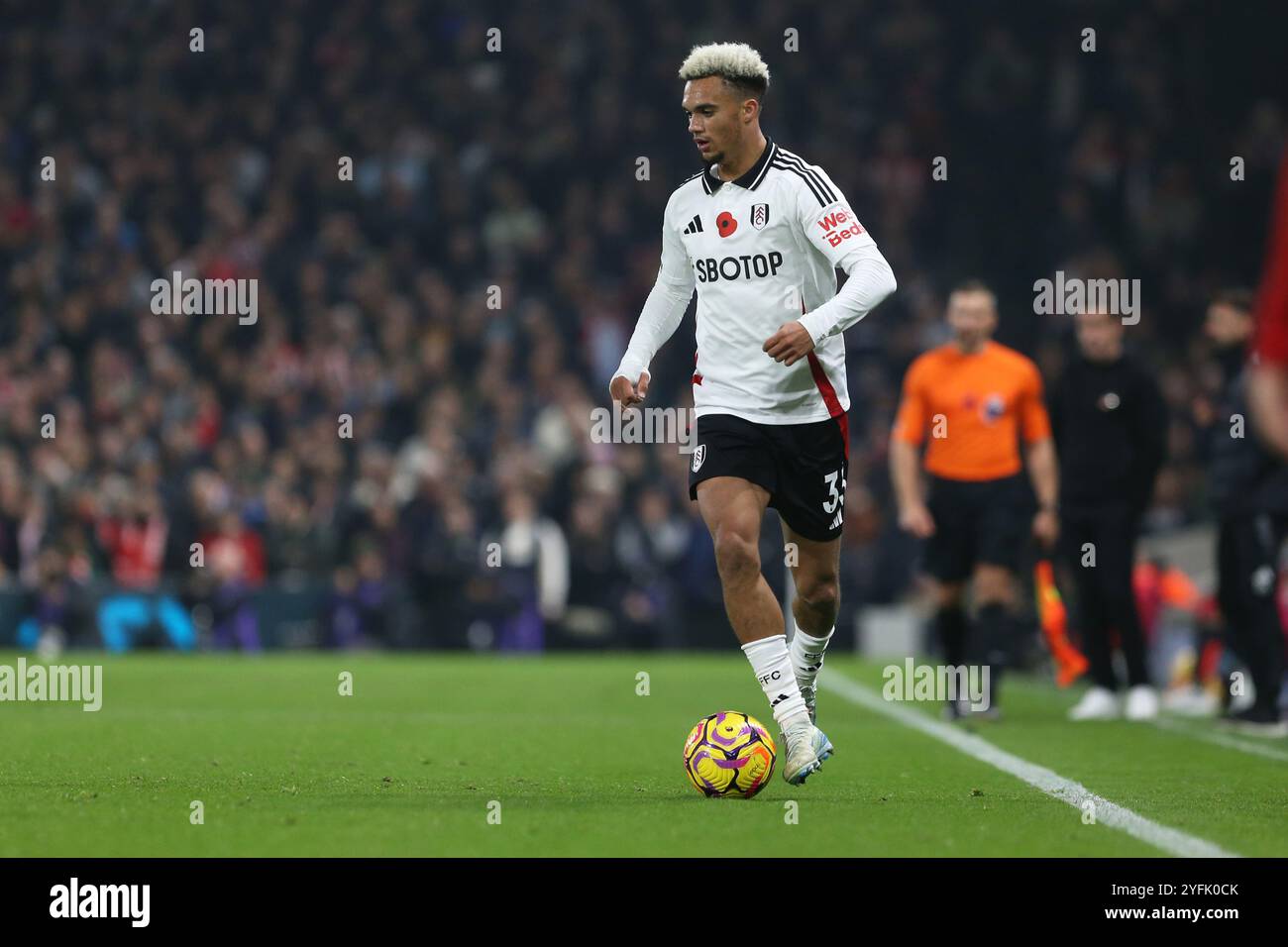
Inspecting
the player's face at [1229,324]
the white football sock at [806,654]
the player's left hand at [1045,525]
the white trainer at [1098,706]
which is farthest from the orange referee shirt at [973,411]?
the white football sock at [806,654]

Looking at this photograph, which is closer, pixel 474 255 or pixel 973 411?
pixel 973 411

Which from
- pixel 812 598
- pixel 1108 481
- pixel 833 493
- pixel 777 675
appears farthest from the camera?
pixel 1108 481

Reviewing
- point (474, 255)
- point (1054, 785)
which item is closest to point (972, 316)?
point (1054, 785)

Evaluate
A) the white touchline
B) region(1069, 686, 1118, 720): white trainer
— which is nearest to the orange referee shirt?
region(1069, 686, 1118, 720): white trainer

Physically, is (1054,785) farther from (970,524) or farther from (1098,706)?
(1098,706)

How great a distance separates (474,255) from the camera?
948 inches

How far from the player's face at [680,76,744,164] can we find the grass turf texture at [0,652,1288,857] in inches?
89.6

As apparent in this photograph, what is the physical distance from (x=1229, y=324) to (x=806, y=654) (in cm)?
392

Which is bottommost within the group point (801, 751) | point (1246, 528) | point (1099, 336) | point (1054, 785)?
point (1054, 785)

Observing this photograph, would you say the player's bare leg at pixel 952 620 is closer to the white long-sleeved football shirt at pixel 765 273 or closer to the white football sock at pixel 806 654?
the white football sock at pixel 806 654

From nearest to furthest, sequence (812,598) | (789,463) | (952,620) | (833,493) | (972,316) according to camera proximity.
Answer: (789,463) → (833,493) → (812,598) → (972,316) → (952,620)

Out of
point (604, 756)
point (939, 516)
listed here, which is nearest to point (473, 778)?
point (604, 756)
